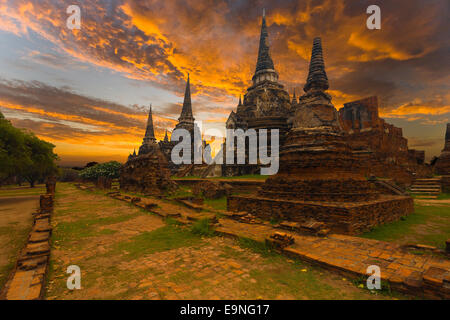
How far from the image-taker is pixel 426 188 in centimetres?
1655

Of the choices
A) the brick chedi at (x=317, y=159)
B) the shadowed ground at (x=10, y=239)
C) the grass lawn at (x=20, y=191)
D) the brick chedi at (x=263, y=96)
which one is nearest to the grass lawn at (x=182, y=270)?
the shadowed ground at (x=10, y=239)

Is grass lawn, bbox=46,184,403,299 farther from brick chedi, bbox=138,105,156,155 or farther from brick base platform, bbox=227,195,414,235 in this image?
brick chedi, bbox=138,105,156,155


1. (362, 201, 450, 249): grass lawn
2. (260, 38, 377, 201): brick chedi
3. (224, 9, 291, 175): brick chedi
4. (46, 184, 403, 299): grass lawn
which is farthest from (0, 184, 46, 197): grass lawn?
(362, 201, 450, 249): grass lawn

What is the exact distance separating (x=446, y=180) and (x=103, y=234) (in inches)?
950

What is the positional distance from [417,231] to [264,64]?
30572 millimetres

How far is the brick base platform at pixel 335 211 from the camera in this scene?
5.97 metres

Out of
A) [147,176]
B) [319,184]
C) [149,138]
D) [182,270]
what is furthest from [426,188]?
[149,138]

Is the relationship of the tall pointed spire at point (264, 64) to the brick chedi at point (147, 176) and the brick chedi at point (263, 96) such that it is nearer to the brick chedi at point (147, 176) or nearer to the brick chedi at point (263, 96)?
the brick chedi at point (263, 96)

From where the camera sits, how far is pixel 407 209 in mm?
8898

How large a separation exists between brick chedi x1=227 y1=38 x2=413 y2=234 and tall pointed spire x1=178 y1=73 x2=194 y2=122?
3420 cm

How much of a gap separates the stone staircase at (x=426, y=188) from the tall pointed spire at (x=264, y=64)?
22061 mm

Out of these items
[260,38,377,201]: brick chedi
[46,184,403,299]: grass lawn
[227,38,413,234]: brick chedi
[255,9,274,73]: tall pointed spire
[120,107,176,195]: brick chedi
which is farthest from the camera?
[255,9,274,73]: tall pointed spire

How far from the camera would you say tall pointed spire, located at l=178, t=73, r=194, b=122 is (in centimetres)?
4216

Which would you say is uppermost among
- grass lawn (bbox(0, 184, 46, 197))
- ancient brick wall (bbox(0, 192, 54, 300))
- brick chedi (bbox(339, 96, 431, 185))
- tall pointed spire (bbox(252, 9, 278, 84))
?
tall pointed spire (bbox(252, 9, 278, 84))
